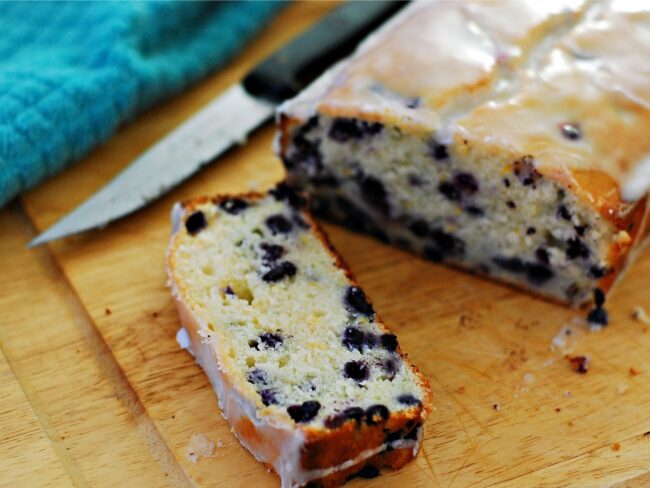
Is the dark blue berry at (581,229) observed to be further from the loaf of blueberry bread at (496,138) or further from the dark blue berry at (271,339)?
the dark blue berry at (271,339)

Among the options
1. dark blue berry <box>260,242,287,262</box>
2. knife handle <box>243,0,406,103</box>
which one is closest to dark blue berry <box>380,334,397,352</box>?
dark blue berry <box>260,242,287,262</box>

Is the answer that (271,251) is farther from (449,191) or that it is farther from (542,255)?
→ (542,255)

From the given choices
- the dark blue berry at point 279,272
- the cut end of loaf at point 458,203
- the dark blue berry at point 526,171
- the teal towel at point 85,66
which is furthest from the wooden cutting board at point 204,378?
the dark blue berry at point 526,171

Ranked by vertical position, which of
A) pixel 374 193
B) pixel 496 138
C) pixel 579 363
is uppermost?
pixel 496 138

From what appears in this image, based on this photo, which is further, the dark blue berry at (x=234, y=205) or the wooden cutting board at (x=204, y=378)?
the dark blue berry at (x=234, y=205)

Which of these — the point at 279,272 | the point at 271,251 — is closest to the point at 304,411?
the point at 279,272
